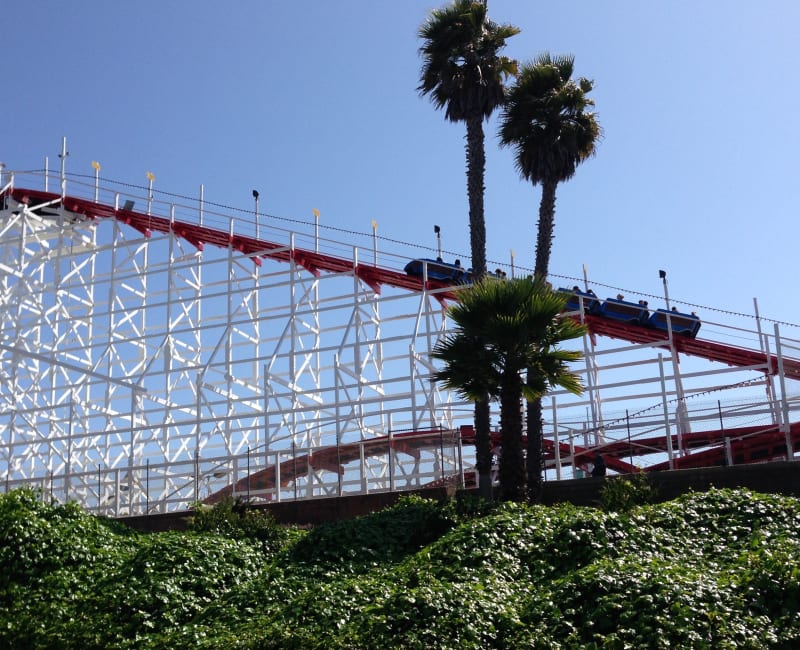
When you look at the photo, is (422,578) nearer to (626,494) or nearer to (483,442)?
(626,494)

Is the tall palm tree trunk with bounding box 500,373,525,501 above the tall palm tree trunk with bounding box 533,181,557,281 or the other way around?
the other way around

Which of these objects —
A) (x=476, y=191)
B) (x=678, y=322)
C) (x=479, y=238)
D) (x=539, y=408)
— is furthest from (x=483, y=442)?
(x=678, y=322)

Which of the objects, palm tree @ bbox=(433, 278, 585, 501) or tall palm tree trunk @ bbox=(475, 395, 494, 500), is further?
tall palm tree trunk @ bbox=(475, 395, 494, 500)

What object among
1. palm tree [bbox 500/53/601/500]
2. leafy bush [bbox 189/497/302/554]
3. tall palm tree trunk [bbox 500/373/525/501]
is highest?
palm tree [bbox 500/53/601/500]

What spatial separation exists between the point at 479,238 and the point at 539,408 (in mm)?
3219

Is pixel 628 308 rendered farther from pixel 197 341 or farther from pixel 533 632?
pixel 533 632

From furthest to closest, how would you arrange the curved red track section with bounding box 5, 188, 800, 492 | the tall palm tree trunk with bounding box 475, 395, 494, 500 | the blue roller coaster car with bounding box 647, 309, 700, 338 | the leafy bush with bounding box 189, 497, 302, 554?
the blue roller coaster car with bounding box 647, 309, 700, 338, the curved red track section with bounding box 5, 188, 800, 492, the tall palm tree trunk with bounding box 475, 395, 494, 500, the leafy bush with bounding box 189, 497, 302, 554

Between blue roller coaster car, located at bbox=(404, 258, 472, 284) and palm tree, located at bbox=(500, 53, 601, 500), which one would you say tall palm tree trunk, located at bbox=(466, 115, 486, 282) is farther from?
blue roller coaster car, located at bbox=(404, 258, 472, 284)

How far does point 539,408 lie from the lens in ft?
58.2

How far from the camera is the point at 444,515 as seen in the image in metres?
14.2

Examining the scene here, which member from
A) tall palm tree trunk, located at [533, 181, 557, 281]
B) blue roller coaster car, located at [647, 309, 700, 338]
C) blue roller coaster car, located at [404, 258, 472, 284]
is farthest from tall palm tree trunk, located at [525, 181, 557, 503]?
blue roller coaster car, located at [404, 258, 472, 284]

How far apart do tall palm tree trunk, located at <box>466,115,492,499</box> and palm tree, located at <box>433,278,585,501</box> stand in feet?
3.78

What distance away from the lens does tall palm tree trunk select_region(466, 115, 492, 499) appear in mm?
16609

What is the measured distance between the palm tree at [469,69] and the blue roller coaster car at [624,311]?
27.9ft
